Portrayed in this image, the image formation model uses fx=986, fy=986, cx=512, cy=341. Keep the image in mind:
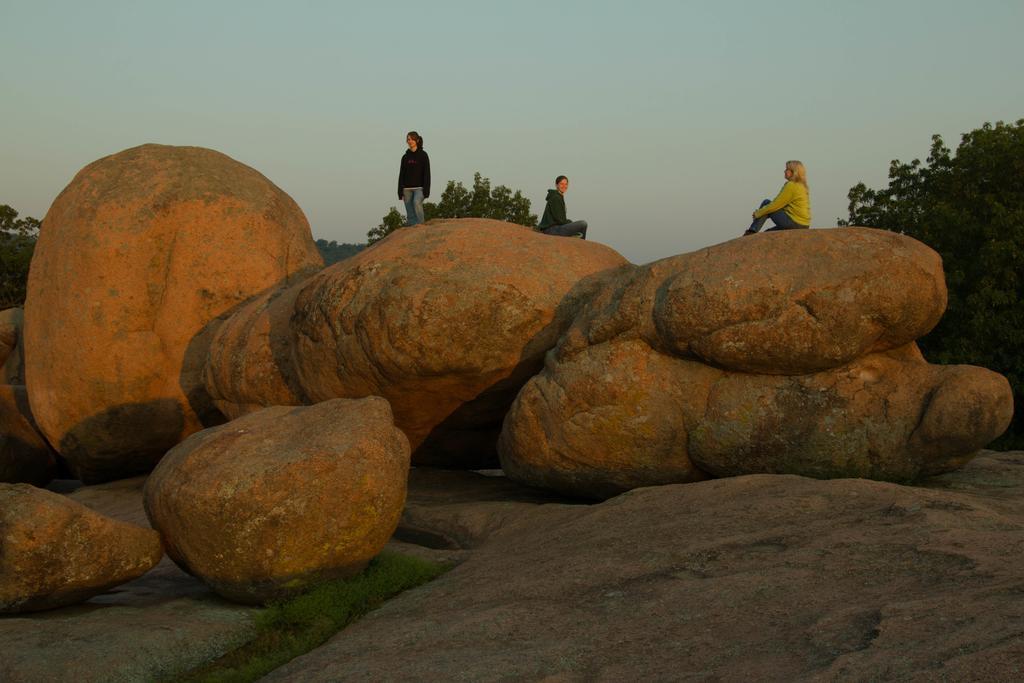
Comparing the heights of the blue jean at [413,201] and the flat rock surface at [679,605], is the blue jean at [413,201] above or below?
above

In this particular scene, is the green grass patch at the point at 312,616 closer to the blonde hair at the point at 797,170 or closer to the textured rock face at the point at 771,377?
the textured rock face at the point at 771,377

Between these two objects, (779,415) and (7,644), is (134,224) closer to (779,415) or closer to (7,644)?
(7,644)

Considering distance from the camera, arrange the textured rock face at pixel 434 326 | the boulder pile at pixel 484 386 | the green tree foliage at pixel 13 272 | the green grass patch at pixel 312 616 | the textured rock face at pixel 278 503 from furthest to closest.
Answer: the green tree foliage at pixel 13 272, the textured rock face at pixel 434 326, the boulder pile at pixel 484 386, the textured rock face at pixel 278 503, the green grass patch at pixel 312 616

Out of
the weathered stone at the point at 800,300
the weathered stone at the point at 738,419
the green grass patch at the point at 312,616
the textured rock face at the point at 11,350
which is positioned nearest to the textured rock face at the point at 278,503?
the green grass patch at the point at 312,616

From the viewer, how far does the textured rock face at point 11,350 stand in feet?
69.2

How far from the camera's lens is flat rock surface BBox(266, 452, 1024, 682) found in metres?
5.73

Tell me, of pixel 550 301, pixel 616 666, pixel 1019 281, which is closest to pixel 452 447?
pixel 550 301

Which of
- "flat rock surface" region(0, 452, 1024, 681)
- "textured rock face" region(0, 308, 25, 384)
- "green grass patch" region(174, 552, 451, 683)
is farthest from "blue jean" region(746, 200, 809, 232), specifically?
"textured rock face" region(0, 308, 25, 384)

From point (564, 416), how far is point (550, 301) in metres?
1.88

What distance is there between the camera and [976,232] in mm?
23859

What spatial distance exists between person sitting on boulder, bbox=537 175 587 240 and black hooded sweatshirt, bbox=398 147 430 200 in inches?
81.9

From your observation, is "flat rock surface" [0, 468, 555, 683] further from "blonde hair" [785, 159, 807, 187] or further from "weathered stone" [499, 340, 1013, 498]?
"blonde hair" [785, 159, 807, 187]

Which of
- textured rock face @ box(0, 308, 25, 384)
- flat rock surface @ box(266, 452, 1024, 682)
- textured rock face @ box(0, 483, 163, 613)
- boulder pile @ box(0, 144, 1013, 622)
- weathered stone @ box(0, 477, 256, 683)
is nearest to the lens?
flat rock surface @ box(266, 452, 1024, 682)

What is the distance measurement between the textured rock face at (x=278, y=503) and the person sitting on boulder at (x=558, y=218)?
7.69 metres
